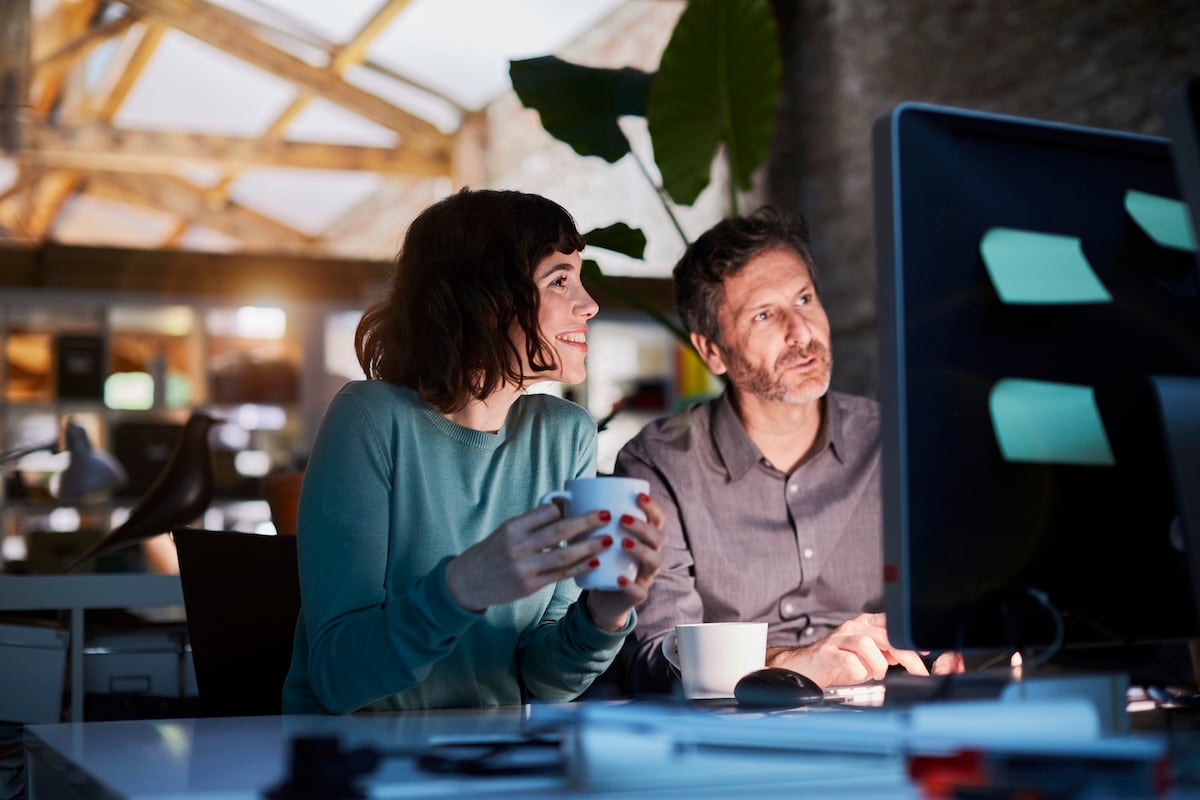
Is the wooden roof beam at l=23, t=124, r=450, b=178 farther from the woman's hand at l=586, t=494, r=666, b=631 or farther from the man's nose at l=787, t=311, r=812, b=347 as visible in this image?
the woman's hand at l=586, t=494, r=666, b=631

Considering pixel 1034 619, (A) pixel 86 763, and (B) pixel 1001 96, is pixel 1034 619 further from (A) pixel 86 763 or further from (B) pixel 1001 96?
(B) pixel 1001 96

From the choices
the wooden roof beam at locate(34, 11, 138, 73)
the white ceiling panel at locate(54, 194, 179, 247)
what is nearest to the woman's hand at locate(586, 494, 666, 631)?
the wooden roof beam at locate(34, 11, 138, 73)

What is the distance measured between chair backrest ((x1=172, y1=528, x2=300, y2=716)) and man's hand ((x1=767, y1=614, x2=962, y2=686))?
60 centimetres

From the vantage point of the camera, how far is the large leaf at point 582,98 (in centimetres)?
283

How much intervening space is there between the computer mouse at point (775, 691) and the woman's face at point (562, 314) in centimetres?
50

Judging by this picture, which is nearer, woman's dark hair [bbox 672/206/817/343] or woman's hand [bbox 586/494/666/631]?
woman's hand [bbox 586/494/666/631]

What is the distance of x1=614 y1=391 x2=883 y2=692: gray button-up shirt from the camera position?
1.83m

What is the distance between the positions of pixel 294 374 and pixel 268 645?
4.88 meters

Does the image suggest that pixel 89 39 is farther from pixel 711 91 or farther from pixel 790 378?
pixel 790 378

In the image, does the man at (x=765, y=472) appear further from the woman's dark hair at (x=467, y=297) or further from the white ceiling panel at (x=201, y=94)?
the white ceiling panel at (x=201, y=94)

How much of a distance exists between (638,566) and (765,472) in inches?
34.0

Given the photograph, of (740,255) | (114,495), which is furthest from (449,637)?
(114,495)

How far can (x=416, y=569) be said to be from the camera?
132 centimetres

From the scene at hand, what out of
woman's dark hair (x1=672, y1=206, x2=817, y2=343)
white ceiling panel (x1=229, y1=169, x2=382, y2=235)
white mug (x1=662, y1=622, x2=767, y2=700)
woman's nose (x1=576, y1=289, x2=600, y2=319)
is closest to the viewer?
white mug (x1=662, y1=622, x2=767, y2=700)
